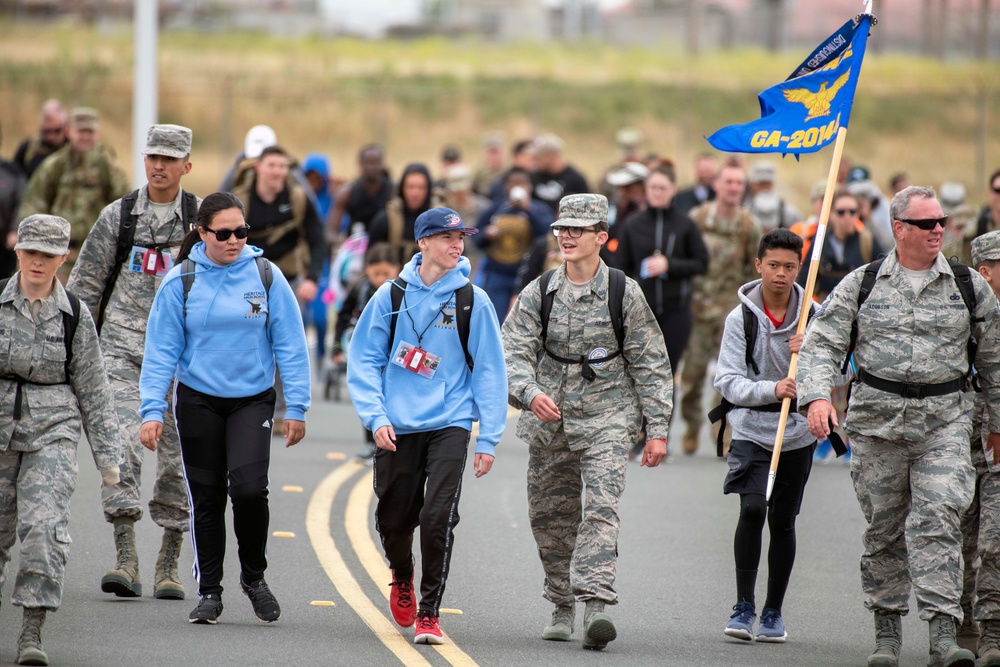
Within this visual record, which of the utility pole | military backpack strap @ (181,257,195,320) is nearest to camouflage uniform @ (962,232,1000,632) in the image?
military backpack strap @ (181,257,195,320)

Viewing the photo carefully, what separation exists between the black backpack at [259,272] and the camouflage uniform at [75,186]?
5.28 m

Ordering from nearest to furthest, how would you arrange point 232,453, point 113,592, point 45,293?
point 45,293, point 232,453, point 113,592

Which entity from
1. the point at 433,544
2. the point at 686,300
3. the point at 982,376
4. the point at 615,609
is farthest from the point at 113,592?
the point at 686,300

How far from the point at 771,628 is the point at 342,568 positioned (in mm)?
2646

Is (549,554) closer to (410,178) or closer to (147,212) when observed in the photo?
(147,212)

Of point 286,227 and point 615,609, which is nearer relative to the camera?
point 615,609

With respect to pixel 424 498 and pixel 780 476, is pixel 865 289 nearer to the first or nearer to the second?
pixel 780 476

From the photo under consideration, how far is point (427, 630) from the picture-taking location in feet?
25.5

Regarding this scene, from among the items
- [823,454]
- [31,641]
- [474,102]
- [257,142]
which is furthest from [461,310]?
[474,102]

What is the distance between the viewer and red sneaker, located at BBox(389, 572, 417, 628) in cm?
810

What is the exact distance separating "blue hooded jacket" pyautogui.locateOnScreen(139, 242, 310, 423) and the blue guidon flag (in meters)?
2.57

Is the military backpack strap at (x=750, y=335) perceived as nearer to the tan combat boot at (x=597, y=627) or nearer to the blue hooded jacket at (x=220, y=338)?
the tan combat boot at (x=597, y=627)

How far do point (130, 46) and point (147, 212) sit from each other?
1593 inches

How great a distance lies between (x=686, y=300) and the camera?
14086mm
